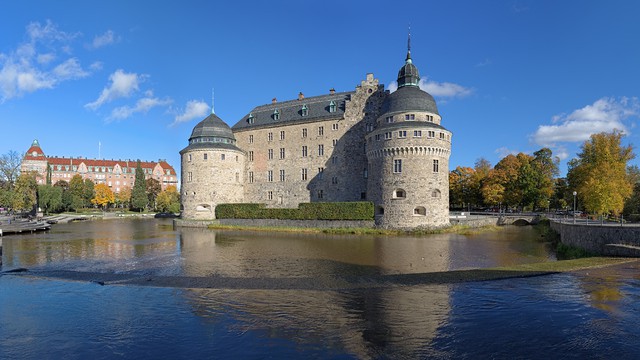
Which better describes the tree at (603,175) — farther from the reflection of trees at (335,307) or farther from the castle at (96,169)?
the castle at (96,169)

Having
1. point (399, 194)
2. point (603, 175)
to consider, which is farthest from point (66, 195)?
point (603, 175)

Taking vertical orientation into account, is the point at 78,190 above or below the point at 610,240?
above

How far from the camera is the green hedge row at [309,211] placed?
1581 inches

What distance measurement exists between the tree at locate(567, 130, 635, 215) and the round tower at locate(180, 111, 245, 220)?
43.0 metres

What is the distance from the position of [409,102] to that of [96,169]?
107 meters

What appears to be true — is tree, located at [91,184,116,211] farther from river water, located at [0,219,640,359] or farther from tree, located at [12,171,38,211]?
river water, located at [0,219,640,359]

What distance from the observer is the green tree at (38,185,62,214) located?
207ft

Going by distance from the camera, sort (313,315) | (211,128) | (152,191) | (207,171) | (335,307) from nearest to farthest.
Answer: (313,315) < (335,307) < (207,171) < (211,128) < (152,191)

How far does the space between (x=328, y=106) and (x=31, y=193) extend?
1876 inches

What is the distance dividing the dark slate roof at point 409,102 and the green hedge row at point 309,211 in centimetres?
1153

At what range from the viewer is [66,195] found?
2953 inches

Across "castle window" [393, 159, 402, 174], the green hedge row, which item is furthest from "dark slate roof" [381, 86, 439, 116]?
the green hedge row

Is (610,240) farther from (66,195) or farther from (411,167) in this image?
(66,195)

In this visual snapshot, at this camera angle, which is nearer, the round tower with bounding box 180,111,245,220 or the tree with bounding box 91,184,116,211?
the round tower with bounding box 180,111,245,220
